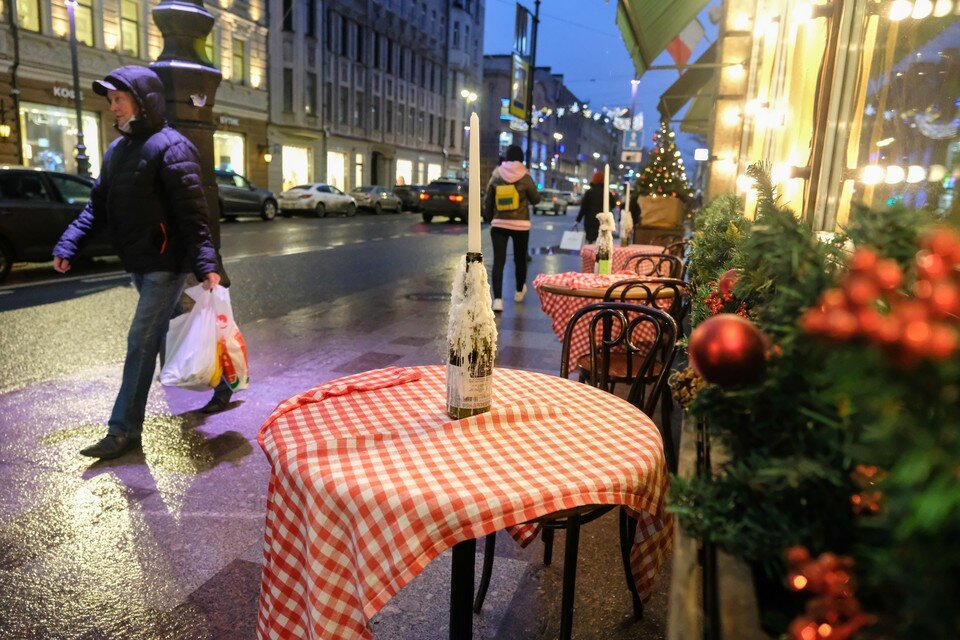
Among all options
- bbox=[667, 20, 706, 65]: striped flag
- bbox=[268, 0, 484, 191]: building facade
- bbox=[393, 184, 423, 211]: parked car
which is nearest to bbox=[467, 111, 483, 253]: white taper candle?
bbox=[667, 20, 706, 65]: striped flag

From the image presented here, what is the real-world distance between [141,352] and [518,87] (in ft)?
86.7

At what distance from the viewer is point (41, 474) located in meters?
3.50

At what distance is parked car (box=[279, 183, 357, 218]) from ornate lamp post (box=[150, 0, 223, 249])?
64.8 feet

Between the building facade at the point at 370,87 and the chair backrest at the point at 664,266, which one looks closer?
the chair backrest at the point at 664,266

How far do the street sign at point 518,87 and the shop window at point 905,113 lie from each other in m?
25.0

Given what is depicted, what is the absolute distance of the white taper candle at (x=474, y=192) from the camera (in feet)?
5.74

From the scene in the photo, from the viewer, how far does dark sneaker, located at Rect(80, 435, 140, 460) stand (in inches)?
145

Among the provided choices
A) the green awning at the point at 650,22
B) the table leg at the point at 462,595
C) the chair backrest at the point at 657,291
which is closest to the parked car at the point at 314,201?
the green awning at the point at 650,22

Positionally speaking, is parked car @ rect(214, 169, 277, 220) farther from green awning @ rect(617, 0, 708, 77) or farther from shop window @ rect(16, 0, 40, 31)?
green awning @ rect(617, 0, 708, 77)

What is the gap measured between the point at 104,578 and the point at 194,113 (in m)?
3.27

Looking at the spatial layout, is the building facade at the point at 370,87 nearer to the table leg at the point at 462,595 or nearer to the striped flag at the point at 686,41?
the striped flag at the point at 686,41

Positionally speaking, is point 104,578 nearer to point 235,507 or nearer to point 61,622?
→ point 61,622

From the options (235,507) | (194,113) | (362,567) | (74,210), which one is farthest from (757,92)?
(74,210)

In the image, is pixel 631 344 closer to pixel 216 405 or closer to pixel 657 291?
pixel 657 291
